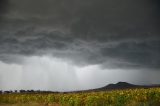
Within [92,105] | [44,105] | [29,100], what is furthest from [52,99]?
[92,105]

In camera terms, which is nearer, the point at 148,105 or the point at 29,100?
the point at 148,105

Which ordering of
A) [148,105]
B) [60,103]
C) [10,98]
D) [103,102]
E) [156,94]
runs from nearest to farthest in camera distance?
[148,105]
[156,94]
[103,102]
[60,103]
[10,98]

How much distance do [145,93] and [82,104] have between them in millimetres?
12732

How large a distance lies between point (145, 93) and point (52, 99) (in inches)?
990

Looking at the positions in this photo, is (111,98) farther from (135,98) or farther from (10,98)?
(10,98)

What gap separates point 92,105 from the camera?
59.2m

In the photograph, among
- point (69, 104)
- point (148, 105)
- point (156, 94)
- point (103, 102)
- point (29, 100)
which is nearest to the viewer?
point (148, 105)

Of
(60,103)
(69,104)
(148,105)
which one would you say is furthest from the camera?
(60,103)

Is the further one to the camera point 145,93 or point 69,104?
point 69,104

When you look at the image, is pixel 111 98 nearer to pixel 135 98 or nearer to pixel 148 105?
pixel 135 98

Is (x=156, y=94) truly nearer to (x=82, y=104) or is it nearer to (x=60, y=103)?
(x=82, y=104)

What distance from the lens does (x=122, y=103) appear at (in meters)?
56.7

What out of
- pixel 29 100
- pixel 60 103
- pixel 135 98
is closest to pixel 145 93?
pixel 135 98

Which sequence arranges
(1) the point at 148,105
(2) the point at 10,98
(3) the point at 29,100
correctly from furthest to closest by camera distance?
1. (2) the point at 10,98
2. (3) the point at 29,100
3. (1) the point at 148,105
